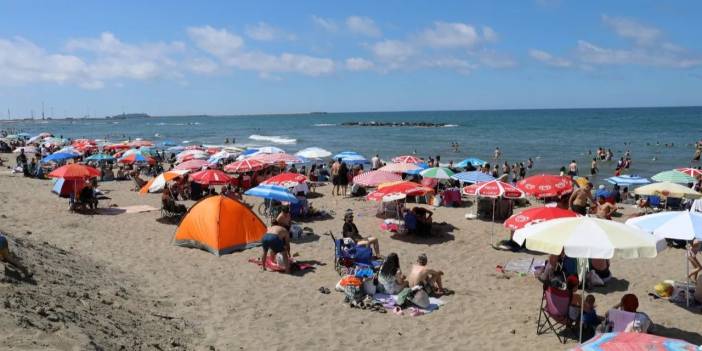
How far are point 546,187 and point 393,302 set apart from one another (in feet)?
18.5

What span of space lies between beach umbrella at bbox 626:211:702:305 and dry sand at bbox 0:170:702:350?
128 centimetres

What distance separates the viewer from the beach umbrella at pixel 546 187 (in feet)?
37.6

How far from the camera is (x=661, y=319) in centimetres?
723

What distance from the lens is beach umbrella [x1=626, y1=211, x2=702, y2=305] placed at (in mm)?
6742

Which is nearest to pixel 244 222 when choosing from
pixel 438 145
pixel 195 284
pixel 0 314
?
pixel 195 284

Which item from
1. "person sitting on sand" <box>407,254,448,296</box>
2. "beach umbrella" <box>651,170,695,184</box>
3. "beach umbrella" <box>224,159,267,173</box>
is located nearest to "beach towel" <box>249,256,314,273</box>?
"person sitting on sand" <box>407,254,448,296</box>

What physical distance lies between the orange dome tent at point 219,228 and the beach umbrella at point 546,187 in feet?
20.0

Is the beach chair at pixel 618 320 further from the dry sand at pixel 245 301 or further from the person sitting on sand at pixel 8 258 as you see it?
the person sitting on sand at pixel 8 258

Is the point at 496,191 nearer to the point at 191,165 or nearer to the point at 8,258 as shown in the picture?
the point at 8,258

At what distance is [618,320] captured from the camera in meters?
6.11

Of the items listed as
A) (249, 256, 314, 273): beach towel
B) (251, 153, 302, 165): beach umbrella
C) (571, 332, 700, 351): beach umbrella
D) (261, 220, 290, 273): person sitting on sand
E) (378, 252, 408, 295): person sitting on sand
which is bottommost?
(249, 256, 314, 273): beach towel

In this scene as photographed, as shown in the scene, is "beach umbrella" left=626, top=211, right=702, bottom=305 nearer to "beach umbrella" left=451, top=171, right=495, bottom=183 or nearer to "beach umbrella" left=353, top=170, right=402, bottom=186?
"beach umbrella" left=451, top=171, right=495, bottom=183

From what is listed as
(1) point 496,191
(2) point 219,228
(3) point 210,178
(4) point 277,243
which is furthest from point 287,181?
(1) point 496,191

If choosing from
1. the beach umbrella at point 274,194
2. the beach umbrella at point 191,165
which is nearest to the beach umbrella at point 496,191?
the beach umbrella at point 274,194
